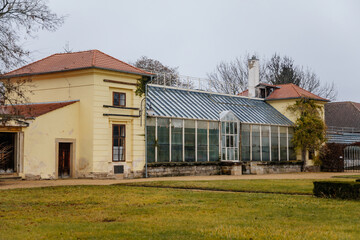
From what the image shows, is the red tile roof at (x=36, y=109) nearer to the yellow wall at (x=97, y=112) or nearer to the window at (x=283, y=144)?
the yellow wall at (x=97, y=112)

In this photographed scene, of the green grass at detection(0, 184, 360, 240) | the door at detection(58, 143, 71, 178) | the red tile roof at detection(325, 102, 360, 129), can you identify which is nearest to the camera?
the green grass at detection(0, 184, 360, 240)

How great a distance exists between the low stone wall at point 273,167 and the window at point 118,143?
34.1 ft

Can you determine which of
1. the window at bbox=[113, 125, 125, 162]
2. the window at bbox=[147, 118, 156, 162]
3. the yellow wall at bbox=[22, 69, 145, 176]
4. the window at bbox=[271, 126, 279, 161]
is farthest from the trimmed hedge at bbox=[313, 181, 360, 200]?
the window at bbox=[271, 126, 279, 161]

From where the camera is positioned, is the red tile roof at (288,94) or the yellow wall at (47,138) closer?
the yellow wall at (47,138)

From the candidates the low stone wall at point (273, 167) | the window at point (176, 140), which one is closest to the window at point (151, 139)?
the window at point (176, 140)

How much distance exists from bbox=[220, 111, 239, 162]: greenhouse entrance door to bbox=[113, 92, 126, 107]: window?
323 inches

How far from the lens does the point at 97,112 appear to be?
90.3 feet

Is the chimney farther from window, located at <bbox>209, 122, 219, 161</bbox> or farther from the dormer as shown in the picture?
window, located at <bbox>209, 122, 219, 161</bbox>

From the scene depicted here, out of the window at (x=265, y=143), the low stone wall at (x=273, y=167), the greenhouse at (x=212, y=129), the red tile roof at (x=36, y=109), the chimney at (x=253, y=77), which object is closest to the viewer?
the red tile roof at (x=36, y=109)

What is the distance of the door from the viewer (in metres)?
27.1

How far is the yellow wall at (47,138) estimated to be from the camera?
82.6ft

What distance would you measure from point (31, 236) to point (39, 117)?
16833 mm

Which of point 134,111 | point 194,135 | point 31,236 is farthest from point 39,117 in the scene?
point 31,236

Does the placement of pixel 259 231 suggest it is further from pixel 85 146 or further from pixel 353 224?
pixel 85 146
